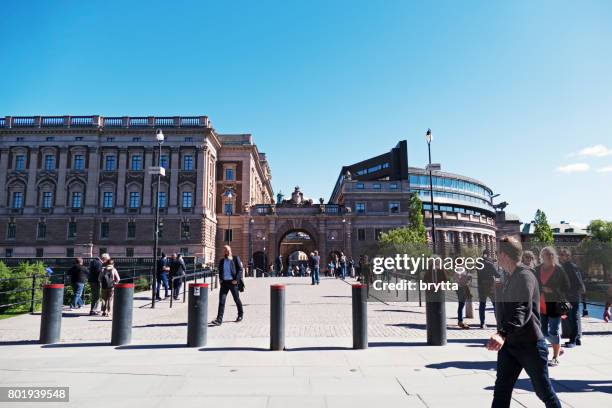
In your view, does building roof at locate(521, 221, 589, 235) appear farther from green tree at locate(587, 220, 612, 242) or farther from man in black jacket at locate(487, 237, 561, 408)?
man in black jacket at locate(487, 237, 561, 408)

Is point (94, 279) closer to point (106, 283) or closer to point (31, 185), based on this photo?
point (106, 283)

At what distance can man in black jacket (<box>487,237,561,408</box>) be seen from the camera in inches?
141

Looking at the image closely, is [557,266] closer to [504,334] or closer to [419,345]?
[419,345]

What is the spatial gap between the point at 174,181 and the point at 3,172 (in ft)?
76.2

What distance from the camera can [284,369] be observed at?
606 cm

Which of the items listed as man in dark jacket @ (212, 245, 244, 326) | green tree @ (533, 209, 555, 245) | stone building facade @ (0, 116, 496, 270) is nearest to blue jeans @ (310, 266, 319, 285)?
man in dark jacket @ (212, 245, 244, 326)

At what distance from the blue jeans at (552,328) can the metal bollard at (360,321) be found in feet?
10.1

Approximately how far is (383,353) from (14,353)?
268 inches

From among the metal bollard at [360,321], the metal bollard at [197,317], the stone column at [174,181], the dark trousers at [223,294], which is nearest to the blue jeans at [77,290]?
the dark trousers at [223,294]

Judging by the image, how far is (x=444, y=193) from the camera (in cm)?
7762

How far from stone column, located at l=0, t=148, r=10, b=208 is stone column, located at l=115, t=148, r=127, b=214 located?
14978mm

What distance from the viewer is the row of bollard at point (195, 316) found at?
7484mm

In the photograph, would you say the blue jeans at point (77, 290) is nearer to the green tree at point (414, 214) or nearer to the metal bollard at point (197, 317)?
the metal bollard at point (197, 317)

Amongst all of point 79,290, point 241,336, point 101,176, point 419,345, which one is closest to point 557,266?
point 419,345
